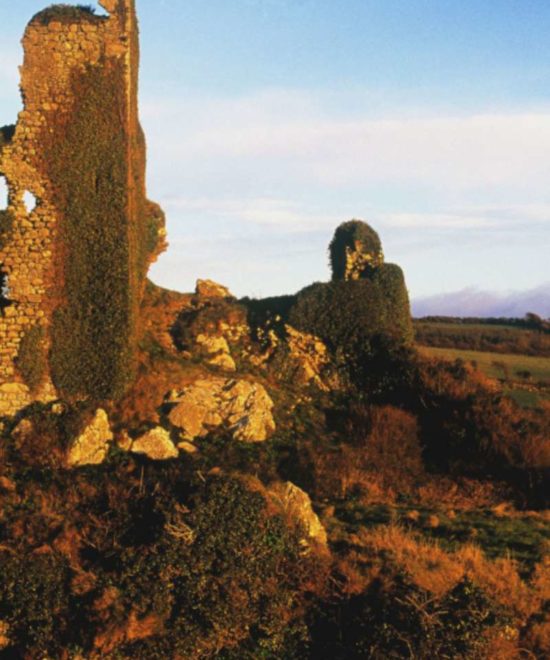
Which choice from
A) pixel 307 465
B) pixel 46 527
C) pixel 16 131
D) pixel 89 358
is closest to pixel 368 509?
pixel 307 465

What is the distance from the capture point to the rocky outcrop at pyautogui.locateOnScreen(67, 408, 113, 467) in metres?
17.8

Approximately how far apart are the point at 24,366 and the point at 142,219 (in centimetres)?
673

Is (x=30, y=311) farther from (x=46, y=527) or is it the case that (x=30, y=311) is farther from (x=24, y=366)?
(x=46, y=527)

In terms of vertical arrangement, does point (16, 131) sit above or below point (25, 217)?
above

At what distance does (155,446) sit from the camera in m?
18.4

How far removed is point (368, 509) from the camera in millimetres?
17000

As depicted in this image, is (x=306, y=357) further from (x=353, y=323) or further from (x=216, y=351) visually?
(x=216, y=351)

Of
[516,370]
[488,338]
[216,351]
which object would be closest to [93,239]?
[216,351]

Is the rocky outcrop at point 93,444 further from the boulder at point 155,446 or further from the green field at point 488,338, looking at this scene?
the green field at point 488,338

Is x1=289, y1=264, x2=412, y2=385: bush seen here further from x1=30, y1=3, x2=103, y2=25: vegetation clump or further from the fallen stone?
x1=30, y1=3, x2=103, y2=25: vegetation clump

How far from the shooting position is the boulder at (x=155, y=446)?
18.3m

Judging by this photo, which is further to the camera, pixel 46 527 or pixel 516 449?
pixel 516 449

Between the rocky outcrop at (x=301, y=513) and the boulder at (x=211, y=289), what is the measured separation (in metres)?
Answer: 13.9

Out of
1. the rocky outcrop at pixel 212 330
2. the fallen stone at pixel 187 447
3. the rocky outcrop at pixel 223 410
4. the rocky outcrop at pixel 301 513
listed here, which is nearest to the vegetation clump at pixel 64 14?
the rocky outcrop at pixel 212 330
